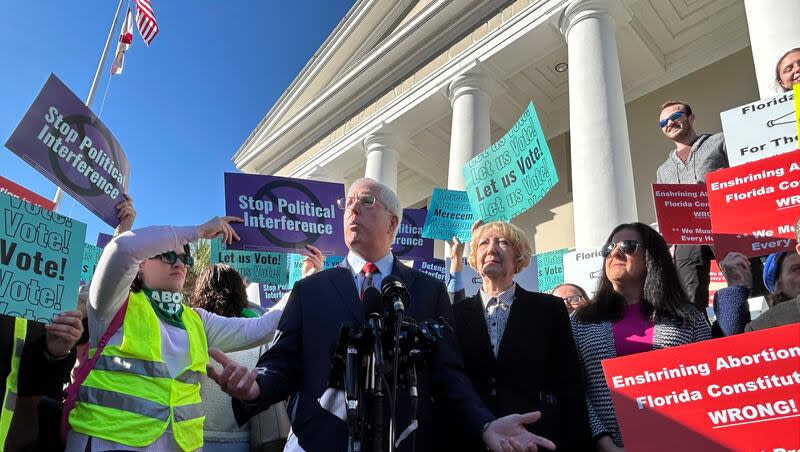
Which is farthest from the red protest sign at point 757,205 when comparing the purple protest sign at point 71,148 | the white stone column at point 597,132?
the white stone column at point 597,132

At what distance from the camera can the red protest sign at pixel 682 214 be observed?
13.4 ft

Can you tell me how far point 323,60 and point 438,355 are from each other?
19.4 meters

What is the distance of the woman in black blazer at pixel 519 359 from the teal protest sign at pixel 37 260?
6.34 feet

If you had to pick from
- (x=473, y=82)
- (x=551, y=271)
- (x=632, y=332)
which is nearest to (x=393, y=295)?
(x=632, y=332)

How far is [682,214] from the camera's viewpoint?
4.16 m

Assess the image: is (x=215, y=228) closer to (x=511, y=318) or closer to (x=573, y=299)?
(x=511, y=318)

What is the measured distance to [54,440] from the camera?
2414mm

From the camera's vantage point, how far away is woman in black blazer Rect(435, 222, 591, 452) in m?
2.44

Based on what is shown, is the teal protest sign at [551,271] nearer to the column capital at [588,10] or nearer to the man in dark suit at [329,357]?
the column capital at [588,10]

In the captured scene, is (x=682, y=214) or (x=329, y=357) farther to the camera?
(x=682, y=214)

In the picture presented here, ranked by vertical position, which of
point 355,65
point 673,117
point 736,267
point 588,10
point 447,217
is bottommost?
point 736,267

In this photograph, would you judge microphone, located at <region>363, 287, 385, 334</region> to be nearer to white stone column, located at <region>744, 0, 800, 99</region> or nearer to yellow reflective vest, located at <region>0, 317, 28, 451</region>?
yellow reflective vest, located at <region>0, 317, 28, 451</region>

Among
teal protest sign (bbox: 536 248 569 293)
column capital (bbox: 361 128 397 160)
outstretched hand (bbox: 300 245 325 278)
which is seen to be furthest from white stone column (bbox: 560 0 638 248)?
column capital (bbox: 361 128 397 160)

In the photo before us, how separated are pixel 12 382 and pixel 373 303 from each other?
1.82m
